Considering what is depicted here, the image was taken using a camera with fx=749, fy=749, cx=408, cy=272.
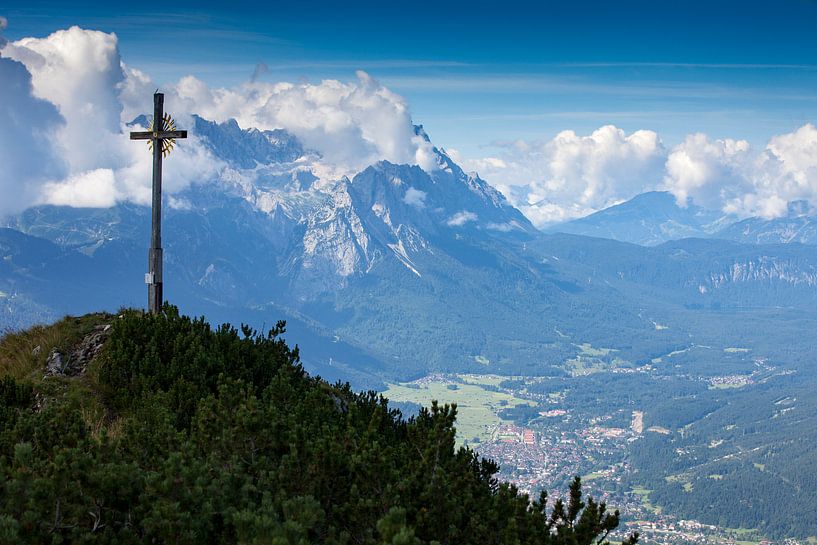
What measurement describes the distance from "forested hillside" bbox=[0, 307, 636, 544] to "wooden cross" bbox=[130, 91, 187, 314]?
6.51 meters

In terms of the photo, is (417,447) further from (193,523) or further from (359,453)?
(193,523)

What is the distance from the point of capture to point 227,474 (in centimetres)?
838

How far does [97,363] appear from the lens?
15.6 m

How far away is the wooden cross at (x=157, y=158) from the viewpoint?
2112cm

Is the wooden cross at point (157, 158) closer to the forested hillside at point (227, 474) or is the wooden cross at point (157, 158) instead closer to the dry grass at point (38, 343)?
the dry grass at point (38, 343)

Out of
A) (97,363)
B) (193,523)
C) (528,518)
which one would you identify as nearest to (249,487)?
(193,523)

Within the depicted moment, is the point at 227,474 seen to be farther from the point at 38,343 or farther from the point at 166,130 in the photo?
the point at 166,130

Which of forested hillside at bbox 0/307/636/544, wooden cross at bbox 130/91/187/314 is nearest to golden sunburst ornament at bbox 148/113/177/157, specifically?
wooden cross at bbox 130/91/187/314

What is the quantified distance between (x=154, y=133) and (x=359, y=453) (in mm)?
14437

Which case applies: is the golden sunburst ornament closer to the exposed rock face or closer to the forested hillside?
the exposed rock face

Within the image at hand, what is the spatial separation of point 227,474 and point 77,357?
9826mm

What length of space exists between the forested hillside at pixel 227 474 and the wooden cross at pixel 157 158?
21.4ft

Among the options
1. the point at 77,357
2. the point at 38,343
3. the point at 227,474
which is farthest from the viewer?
the point at 38,343

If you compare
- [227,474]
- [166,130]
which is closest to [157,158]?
[166,130]
